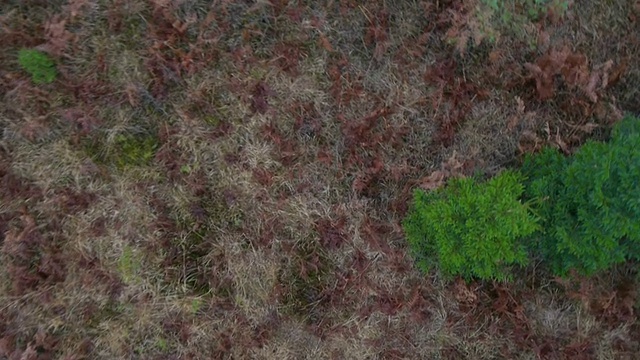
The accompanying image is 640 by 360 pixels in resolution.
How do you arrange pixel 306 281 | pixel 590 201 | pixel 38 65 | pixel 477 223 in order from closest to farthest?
pixel 590 201 → pixel 477 223 → pixel 38 65 → pixel 306 281

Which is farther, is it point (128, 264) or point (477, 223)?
point (128, 264)

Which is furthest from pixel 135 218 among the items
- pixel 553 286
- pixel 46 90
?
pixel 553 286

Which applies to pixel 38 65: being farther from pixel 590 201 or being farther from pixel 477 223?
pixel 590 201

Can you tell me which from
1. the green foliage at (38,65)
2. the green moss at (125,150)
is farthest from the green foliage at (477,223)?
the green foliage at (38,65)

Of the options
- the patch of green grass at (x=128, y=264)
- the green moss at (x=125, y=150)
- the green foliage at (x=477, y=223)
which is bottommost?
the patch of green grass at (x=128, y=264)

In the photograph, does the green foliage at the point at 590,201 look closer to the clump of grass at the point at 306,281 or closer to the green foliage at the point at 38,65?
the clump of grass at the point at 306,281

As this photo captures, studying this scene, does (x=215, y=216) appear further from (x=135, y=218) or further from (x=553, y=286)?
(x=553, y=286)

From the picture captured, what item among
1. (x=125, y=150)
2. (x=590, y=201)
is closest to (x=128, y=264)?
(x=125, y=150)

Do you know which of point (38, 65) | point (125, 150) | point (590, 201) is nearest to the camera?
point (590, 201)
